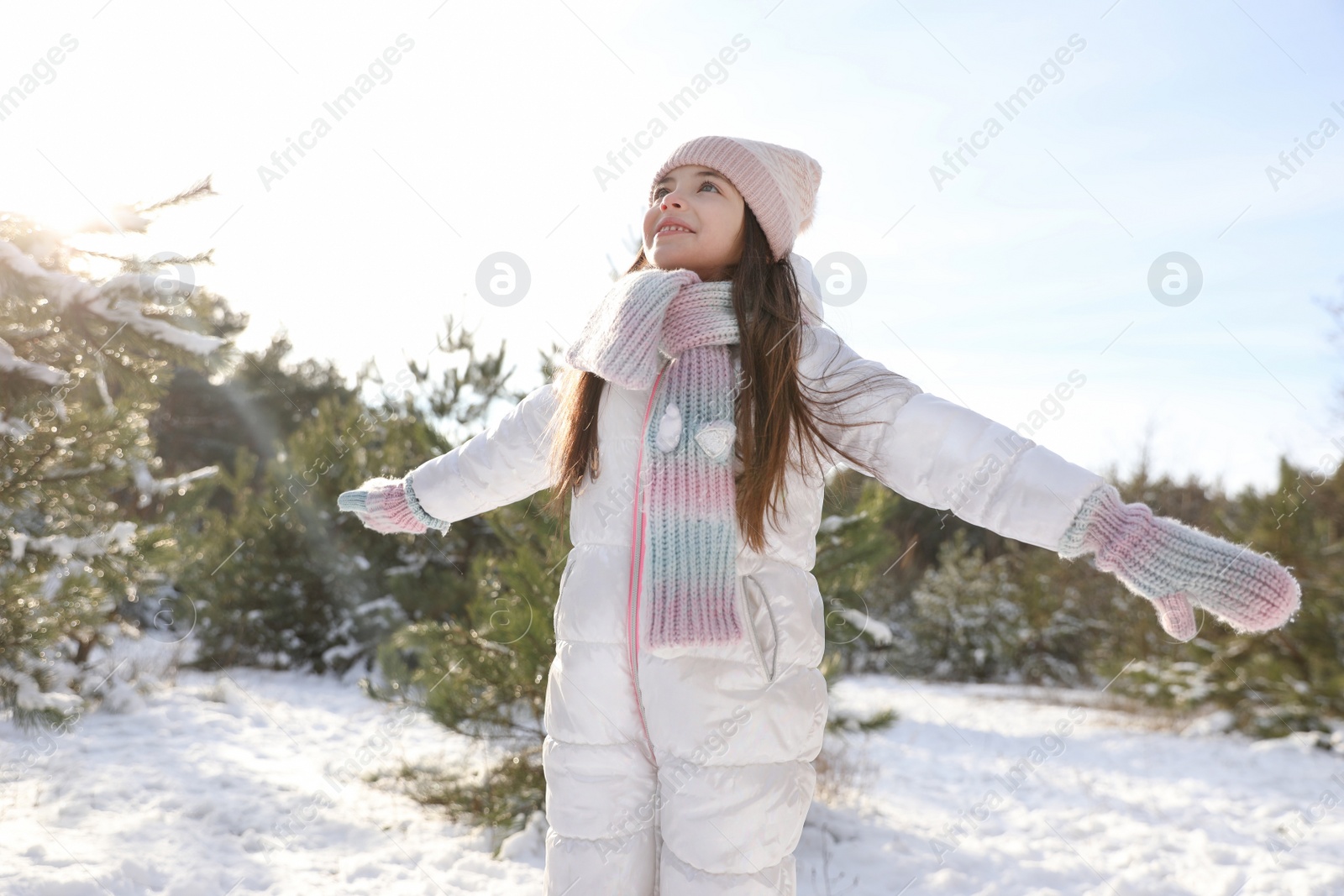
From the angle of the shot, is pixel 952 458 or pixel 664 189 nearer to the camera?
pixel 952 458

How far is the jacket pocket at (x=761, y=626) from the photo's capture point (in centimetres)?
155

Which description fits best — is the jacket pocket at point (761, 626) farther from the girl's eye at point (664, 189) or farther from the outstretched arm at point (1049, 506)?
the girl's eye at point (664, 189)

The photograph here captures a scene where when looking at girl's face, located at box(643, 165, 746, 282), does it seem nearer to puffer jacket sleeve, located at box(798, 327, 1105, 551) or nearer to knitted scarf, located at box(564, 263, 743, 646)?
knitted scarf, located at box(564, 263, 743, 646)

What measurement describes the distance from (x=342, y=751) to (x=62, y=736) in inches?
47.6

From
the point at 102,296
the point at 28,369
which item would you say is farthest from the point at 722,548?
the point at 28,369

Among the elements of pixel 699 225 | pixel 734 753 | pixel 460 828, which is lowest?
pixel 460 828

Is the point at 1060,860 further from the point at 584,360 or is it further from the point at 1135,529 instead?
the point at 584,360

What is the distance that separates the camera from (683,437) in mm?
1575

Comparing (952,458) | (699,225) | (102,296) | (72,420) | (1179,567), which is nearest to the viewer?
(1179,567)

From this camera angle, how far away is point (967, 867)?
3125 mm

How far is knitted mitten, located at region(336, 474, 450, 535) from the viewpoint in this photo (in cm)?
192

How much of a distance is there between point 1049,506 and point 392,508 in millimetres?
1357

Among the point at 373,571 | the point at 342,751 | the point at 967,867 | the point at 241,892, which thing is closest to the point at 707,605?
the point at 241,892

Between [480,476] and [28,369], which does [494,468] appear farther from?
[28,369]
